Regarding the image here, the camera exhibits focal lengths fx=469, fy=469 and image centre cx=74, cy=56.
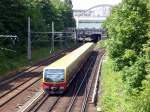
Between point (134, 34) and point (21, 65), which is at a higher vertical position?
point (134, 34)

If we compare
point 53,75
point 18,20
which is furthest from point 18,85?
point 18,20

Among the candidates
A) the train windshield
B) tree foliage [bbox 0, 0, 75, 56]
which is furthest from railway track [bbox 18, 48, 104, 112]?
tree foliage [bbox 0, 0, 75, 56]

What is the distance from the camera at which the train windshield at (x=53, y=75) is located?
3938 cm

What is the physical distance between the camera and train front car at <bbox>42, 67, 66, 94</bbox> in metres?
39.2

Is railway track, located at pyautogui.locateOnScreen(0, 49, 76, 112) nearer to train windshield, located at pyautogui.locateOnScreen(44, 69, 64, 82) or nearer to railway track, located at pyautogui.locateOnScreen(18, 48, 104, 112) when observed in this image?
railway track, located at pyautogui.locateOnScreen(18, 48, 104, 112)

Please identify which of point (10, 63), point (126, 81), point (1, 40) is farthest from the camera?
point (1, 40)

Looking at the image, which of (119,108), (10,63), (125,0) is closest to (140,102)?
(119,108)

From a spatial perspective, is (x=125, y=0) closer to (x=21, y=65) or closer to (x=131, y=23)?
(x=131, y=23)

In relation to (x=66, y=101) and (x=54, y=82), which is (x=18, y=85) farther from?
(x=66, y=101)

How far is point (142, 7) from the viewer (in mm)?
34344

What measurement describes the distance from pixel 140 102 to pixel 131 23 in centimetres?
1295

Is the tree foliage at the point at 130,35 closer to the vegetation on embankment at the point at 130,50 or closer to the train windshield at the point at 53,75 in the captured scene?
the vegetation on embankment at the point at 130,50

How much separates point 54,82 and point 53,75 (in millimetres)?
598

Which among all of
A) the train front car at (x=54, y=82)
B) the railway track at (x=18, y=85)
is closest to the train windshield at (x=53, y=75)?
the train front car at (x=54, y=82)
